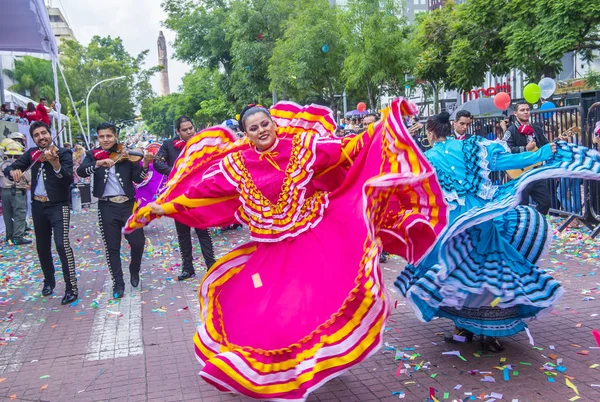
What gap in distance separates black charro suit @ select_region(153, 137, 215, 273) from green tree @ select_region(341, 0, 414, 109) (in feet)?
59.2

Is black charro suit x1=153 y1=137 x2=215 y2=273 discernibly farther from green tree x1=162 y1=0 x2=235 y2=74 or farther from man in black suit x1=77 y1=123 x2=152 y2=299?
green tree x1=162 y1=0 x2=235 y2=74

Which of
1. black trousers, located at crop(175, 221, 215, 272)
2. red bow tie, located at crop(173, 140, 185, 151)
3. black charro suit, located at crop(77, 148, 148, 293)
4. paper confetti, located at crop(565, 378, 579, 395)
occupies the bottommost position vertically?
paper confetti, located at crop(565, 378, 579, 395)

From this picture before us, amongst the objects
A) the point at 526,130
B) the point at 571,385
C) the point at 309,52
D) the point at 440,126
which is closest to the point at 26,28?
the point at 526,130

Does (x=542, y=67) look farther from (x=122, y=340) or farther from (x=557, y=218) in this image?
(x=122, y=340)

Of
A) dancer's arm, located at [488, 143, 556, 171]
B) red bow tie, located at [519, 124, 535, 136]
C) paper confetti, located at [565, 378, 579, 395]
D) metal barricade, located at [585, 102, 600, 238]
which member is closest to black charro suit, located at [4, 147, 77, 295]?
dancer's arm, located at [488, 143, 556, 171]

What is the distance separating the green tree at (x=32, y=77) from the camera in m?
44.1

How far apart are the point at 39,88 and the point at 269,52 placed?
868 inches

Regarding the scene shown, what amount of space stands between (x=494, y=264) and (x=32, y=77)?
46037mm

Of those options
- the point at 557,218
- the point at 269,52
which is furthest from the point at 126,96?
the point at 557,218

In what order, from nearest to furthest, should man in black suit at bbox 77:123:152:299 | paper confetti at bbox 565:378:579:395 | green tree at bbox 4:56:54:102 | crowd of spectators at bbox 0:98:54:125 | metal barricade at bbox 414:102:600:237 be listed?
paper confetti at bbox 565:378:579:395, man in black suit at bbox 77:123:152:299, metal barricade at bbox 414:102:600:237, crowd of spectators at bbox 0:98:54:125, green tree at bbox 4:56:54:102

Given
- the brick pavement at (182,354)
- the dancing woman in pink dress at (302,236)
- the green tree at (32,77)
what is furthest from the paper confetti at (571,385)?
the green tree at (32,77)

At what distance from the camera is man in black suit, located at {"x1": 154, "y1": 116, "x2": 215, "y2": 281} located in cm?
791

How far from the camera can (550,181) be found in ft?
34.1

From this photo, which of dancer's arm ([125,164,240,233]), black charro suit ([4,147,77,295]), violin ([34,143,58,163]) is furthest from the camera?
black charro suit ([4,147,77,295])
